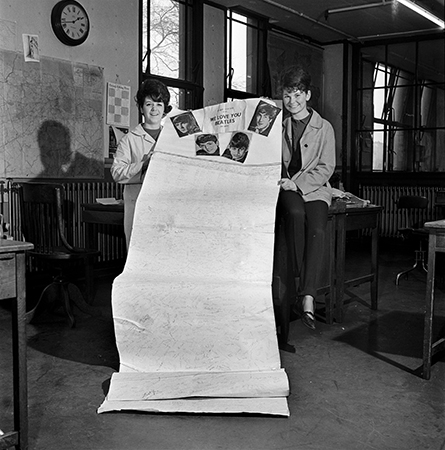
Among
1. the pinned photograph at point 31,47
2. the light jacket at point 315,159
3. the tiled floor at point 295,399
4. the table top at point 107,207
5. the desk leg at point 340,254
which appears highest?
the pinned photograph at point 31,47

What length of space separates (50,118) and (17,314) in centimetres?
371

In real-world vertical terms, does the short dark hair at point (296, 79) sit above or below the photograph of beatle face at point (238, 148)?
above

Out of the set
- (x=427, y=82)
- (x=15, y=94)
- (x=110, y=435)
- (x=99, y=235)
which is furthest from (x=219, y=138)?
(x=427, y=82)

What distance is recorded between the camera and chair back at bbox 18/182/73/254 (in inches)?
150

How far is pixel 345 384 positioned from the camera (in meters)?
2.74

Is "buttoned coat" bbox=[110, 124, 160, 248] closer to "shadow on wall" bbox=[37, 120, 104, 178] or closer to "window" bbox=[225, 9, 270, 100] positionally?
"shadow on wall" bbox=[37, 120, 104, 178]

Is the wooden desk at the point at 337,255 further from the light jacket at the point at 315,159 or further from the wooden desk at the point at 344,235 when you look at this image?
the light jacket at the point at 315,159

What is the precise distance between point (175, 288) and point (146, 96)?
1248mm

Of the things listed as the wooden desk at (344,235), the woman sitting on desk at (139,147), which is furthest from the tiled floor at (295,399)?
the woman sitting on desk at (139,147)

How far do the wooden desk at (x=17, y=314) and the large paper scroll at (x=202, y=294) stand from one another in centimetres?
51

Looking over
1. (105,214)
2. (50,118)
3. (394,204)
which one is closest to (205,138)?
(105,214)

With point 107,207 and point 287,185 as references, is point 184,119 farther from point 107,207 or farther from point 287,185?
point 107,207

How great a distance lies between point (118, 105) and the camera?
5949 millimetres

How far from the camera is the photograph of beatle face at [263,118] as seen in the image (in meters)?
2.90
